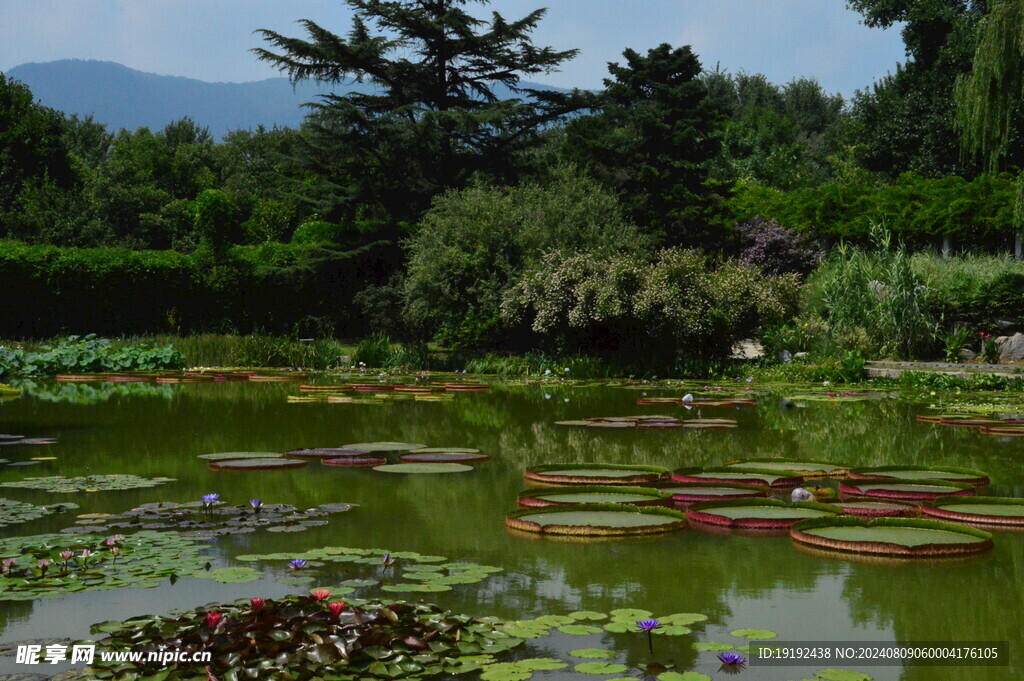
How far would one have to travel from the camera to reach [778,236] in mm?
25812

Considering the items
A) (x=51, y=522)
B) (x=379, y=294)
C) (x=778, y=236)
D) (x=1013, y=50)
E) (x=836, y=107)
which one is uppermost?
(x=836, y=107)

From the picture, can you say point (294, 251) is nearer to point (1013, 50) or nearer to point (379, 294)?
point (379, 294)

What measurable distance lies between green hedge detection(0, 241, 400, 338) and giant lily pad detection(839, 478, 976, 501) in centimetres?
2141

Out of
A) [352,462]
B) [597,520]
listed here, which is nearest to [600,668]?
[597,520]

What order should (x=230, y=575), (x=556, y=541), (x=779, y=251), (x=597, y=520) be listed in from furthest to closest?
(x=779, y=251) → (x=597, y=520) → (x=556, y=541) → (x=230, y=575)

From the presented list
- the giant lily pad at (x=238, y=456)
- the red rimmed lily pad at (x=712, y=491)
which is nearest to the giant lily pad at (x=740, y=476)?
the red rimmed lily pad at (x=712, y=491)

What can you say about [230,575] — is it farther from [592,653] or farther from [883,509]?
[883,509]

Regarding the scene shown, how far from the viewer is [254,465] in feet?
26.6

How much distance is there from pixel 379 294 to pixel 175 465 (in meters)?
18.7

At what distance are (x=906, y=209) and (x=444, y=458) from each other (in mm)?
19717

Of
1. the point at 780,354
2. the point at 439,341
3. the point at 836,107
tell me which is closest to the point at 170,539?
the point at 780,354

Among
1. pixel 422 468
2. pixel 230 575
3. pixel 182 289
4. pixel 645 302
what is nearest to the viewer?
pixel 230 575

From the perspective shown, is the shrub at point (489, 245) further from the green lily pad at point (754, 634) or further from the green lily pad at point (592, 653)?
the green lily pad at point (592, 653)

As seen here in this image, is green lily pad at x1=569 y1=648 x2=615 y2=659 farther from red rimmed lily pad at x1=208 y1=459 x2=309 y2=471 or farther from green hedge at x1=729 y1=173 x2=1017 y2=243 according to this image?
green hedge at x1=729 y1=173 x2=1017 y2=243
